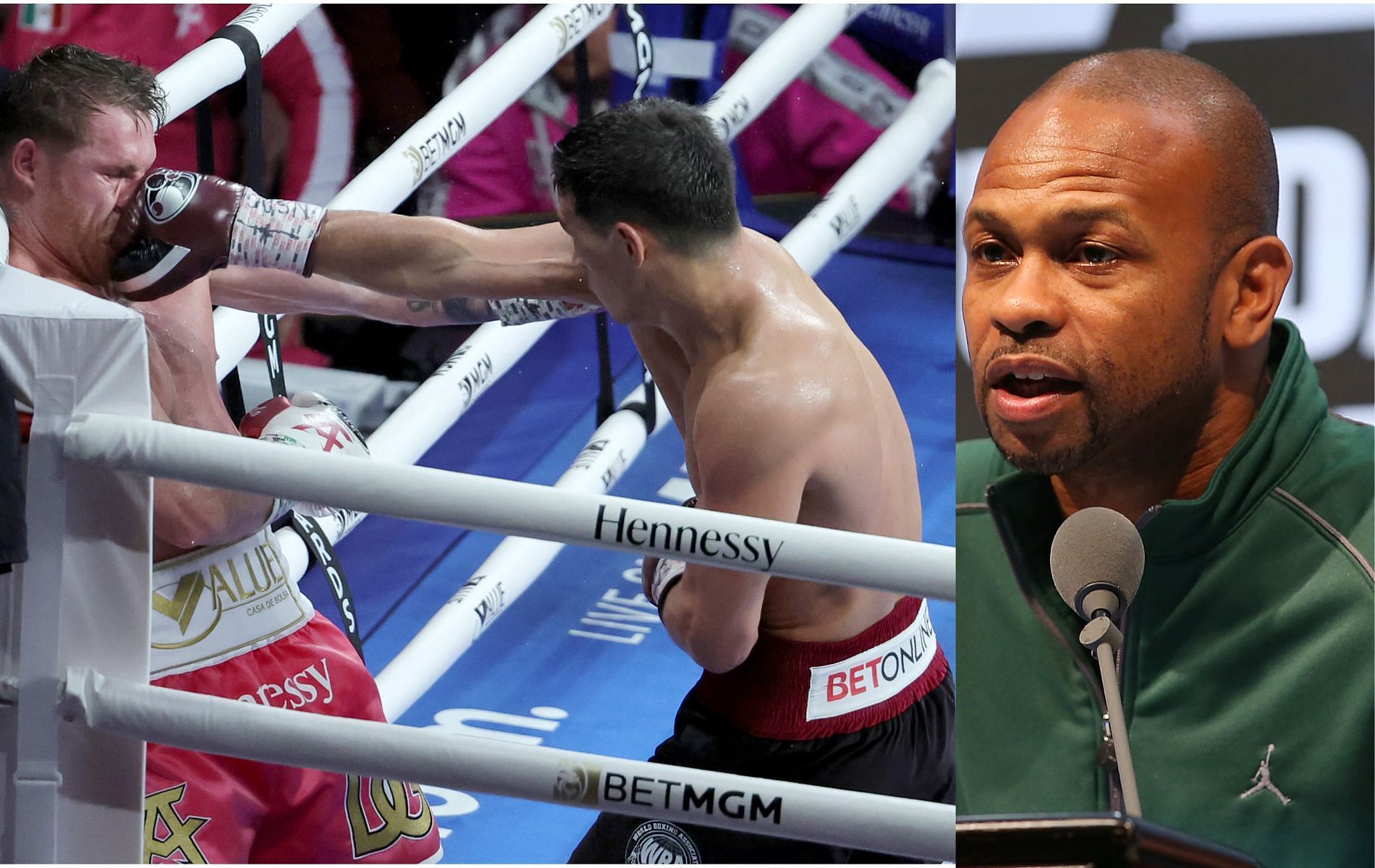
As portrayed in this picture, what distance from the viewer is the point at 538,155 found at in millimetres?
4398

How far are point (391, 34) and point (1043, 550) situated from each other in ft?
11.0

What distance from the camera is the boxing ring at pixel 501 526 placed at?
50.1 inches

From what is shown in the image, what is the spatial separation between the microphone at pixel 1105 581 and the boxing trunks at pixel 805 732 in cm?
80

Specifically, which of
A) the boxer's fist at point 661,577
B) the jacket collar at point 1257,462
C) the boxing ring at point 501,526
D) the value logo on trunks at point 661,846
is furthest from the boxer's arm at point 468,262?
the jacket collar at point 1257,462

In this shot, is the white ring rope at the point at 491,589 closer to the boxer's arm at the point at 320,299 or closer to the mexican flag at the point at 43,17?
the boxer's arm at the point at 320,299

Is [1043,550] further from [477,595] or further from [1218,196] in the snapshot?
A: [477,595]

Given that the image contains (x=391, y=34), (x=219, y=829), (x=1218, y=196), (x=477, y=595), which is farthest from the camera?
(x=391, y=34)

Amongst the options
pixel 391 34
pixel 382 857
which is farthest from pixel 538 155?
pixel 382 857

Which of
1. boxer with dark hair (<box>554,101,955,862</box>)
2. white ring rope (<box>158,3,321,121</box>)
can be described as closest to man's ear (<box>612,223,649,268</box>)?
boxer with dark hair (<box>554,101,955,862</box>)

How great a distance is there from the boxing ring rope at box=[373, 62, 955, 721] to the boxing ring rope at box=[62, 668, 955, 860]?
4.15ft

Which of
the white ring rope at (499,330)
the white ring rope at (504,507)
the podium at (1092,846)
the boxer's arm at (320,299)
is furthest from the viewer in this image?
the white ring rope at (499,330)

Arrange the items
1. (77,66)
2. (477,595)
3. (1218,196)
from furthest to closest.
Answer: (477,595)
(77,66)
(1218,196)

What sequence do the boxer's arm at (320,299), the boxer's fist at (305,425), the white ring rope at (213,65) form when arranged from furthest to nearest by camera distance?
the white ring rope at (213,65)
the boxer's arm at (320,299)
the boxer's fist at (305,425)

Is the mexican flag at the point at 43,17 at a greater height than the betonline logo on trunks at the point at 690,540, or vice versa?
the mexican flag at the point at 43,17
